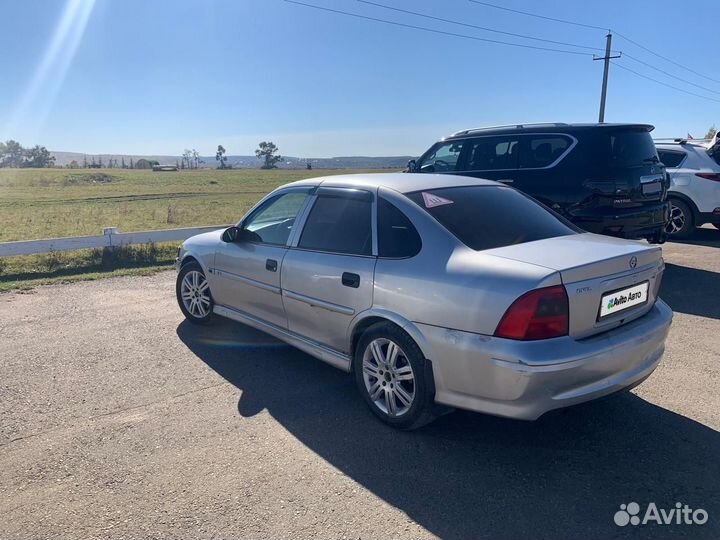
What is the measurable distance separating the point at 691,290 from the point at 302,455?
581cm

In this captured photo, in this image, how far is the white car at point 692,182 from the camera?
9922 mm

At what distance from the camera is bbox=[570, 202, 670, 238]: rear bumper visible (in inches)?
264

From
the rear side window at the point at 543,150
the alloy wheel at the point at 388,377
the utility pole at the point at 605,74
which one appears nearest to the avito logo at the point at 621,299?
the alloy wheel at the point at 388,377

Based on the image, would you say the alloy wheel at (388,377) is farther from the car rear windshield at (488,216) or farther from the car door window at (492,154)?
the car door window at (492,154)

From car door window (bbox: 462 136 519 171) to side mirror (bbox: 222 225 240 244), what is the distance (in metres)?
4.28

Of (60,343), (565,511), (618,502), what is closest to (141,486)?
(565,511)

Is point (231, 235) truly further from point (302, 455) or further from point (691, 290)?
point (691, 290)

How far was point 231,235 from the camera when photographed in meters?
5.00

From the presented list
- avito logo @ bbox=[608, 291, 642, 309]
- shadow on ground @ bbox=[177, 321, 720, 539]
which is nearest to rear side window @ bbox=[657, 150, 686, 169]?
shadow on ground @ bbox=[177, 321, 720, 539]

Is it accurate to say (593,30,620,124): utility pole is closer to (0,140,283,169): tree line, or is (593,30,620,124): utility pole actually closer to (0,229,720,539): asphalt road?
(0,229,720,539): asphalt road

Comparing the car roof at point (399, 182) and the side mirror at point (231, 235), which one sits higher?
the car roof at point (399, 182)

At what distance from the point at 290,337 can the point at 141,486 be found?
165 cm

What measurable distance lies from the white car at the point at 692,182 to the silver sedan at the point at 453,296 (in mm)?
7484

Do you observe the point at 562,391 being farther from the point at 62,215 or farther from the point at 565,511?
the point at 62,215
